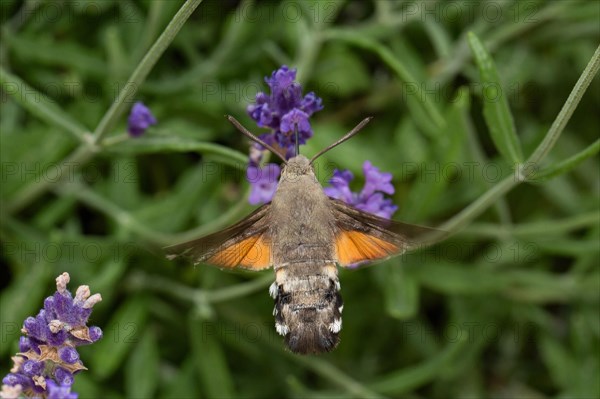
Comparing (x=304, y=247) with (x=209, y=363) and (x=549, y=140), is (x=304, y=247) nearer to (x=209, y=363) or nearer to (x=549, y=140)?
(x=549, y=140)

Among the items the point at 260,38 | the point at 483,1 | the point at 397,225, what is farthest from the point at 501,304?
the point at 397,225

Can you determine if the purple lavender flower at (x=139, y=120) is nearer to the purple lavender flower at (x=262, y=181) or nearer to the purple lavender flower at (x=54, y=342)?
the purple lavender flower at (x=262, y=181)

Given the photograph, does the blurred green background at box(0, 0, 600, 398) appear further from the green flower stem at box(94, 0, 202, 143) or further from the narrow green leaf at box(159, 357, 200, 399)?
the green flower stem at box(94, 0, 202, 143)

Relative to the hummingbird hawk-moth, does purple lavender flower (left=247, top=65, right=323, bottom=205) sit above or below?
above

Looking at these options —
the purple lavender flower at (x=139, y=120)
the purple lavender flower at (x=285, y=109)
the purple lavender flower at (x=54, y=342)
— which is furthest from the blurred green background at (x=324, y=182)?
the purple lavender flower at (x=54, y=342)

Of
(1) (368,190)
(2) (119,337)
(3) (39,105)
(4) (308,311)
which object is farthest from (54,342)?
(2) (119,337)

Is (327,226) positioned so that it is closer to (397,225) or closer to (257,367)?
(397,225)

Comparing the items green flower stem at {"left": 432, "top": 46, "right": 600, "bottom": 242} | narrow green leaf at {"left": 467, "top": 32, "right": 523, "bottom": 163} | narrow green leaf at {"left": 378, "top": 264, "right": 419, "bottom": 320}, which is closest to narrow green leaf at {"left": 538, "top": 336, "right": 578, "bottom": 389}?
narrow green leaf at {"left": 378, "top": 264, "right": 419, "bottom": 320}
